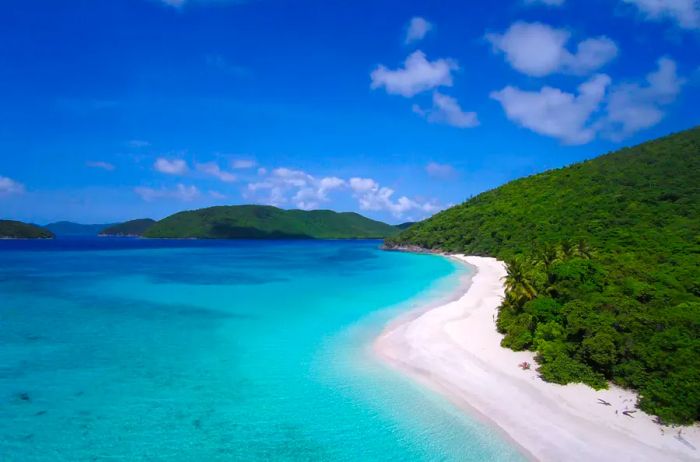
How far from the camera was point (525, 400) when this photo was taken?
1573 cm

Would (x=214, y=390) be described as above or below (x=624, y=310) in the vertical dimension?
below

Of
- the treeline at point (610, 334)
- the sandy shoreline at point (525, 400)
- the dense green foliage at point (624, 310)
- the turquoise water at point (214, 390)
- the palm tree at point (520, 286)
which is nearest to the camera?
the sandy shoreline at point (525, 400)

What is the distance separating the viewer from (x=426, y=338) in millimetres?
24016

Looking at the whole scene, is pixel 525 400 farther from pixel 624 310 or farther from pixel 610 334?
pixel 624 310

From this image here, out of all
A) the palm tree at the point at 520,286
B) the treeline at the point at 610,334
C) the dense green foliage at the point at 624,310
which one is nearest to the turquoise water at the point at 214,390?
the treeline at the point at 610,334

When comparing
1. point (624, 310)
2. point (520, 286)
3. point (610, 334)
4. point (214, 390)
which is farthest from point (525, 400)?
point (214, 390)

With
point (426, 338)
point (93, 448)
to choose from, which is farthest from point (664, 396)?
point (93, 448)

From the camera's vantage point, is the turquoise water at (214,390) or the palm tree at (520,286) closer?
the turquoise water at (214,390)

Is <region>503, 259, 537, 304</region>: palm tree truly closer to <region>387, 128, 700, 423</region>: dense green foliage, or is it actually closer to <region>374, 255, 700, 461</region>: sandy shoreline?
<region>387, 128, 700, 423</region>: dense green foliage

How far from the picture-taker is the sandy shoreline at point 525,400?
12.4 m

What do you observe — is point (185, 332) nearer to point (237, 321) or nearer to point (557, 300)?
point (237, 321)

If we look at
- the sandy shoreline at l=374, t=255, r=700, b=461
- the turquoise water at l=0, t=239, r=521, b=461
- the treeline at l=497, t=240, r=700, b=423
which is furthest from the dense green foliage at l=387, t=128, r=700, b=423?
the turquoise water at l=0, t=239, r=521, b=461

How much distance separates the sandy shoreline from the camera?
→ 1235 cm

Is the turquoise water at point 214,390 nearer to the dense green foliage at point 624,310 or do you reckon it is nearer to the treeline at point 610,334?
the treeline at point 610,334
